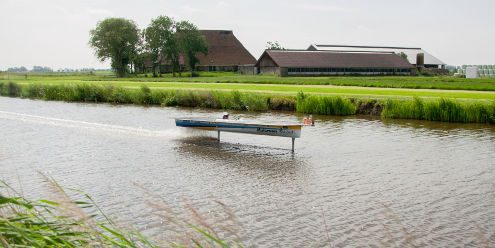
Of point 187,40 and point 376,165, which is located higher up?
point 187,40

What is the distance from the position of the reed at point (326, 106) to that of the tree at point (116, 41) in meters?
76.0

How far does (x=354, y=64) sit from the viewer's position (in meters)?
98.2

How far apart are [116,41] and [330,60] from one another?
4390cm

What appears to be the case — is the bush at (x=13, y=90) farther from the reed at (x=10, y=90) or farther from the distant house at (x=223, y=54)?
the distant house at (x=223, y=54)

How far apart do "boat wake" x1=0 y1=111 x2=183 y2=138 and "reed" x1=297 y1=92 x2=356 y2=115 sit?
13444mm

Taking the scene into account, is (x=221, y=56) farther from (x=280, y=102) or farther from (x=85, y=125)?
(x=85, y=125)

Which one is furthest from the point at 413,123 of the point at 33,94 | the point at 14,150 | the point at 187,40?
the point at 187,40

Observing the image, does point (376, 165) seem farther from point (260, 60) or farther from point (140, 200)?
point (260, 60)

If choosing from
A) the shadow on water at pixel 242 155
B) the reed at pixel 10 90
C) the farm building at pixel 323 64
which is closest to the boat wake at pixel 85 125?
the shadow on water at pixel 242 155

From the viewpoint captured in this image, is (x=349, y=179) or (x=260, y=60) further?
(x=260, y=60)

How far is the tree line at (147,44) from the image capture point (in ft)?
346

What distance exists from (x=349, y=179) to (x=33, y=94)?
51234 mm

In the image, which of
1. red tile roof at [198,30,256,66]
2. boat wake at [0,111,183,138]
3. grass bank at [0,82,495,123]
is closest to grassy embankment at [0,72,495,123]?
grass bank at [0,82,495,123]

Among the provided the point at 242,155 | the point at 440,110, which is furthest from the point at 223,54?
the point at 242,155
